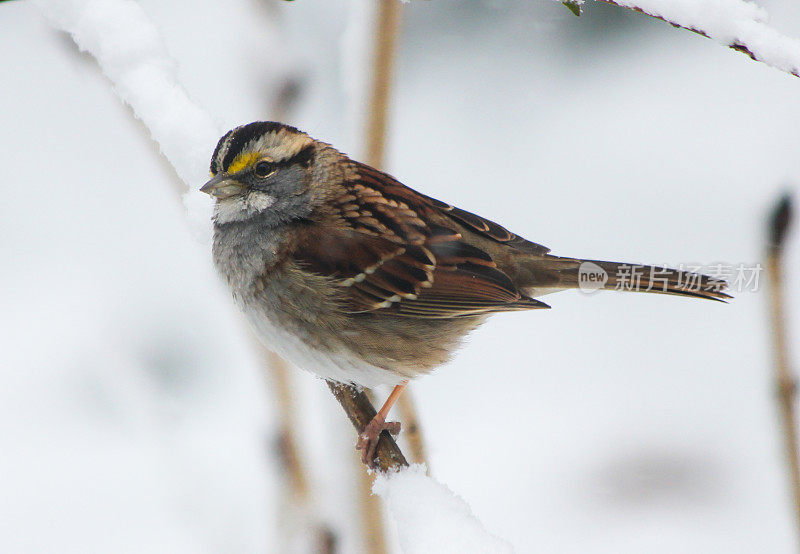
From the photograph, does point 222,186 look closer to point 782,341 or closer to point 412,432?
point 412,432

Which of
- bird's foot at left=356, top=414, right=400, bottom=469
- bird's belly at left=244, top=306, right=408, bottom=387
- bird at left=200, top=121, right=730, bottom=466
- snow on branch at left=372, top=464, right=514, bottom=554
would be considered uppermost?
bird at left=200, top=121, right=730, bottom=466

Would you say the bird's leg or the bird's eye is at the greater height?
the bird's eye

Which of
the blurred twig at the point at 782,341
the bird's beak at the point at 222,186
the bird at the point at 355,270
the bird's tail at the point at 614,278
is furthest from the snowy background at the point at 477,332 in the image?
the blurred twig at the point at 782,341

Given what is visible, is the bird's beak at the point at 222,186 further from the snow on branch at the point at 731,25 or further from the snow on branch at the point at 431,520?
the snow on branch at the point at 731,25

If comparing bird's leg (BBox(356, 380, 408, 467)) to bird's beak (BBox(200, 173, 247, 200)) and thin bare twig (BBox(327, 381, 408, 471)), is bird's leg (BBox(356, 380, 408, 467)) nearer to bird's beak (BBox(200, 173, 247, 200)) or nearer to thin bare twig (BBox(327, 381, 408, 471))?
thin bare twig (BBox(327, 381, 408, 471))

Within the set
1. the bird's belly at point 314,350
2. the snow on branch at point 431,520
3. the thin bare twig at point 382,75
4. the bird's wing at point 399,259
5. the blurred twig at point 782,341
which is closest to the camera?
the blurred twig at point 782,341

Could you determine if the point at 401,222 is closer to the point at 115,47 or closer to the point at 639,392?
the point at 115,47

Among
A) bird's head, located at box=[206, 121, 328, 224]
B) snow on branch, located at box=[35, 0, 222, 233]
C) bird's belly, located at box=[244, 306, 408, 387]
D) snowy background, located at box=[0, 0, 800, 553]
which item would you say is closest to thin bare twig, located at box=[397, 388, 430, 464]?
bird's belly, located at box=[244, 306, 408, 387]

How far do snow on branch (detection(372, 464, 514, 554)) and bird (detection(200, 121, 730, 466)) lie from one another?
1.68 feet

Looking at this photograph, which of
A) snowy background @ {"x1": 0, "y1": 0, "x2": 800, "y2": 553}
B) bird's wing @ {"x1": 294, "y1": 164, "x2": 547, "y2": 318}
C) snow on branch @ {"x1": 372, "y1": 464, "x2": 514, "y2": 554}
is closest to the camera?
snow on branch @ {"x1": 372, "y1": 464, "x2": 514, "y2": 554}

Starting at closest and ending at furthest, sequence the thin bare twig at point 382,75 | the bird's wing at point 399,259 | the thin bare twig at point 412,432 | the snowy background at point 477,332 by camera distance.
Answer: the thin bare twig at point 382,75, the thin bare twig at point 412,432, the bird's wing at point 399,259, the snowy background at point 477,332

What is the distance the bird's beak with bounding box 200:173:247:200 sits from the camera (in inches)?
91.3

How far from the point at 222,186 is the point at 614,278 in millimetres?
1199

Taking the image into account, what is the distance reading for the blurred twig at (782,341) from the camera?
1.42m
